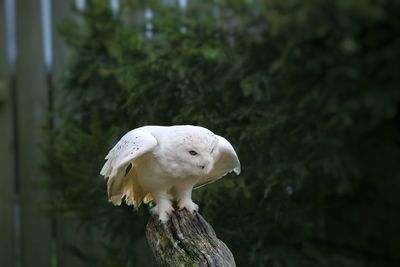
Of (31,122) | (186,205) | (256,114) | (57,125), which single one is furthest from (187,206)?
(31,122)

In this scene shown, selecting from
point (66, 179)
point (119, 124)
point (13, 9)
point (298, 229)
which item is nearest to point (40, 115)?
point (13, 9)

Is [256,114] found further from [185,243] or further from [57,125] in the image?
[57,125]

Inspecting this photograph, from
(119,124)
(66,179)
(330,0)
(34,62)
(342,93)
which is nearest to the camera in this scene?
(330,0)

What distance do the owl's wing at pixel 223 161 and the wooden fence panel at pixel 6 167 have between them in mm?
2058

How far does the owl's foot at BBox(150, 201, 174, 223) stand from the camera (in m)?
1.57

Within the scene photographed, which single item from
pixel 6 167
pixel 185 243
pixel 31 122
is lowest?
pixel 6 167

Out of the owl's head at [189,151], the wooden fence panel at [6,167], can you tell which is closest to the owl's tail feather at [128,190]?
the owl's head at [189,151]

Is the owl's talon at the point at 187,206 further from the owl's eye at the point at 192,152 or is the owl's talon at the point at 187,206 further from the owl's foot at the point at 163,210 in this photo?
the owl's eye at the point at 192,152

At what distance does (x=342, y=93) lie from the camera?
2.31 m

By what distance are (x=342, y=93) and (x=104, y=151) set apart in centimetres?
78

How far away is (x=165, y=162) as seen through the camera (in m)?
1.51

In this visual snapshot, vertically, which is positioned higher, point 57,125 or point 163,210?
point 163,210

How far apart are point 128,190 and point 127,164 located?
16 centimetres

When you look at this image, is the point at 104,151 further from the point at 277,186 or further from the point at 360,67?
the point at 360,67
